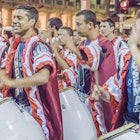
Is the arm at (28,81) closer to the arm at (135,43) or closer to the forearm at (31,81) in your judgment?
the forearm at (31,81)

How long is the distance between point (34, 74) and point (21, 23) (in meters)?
0.58

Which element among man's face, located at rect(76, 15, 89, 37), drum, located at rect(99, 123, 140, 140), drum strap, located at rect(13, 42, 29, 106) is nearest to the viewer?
drum, located at rect(99, 123, 140, 140)

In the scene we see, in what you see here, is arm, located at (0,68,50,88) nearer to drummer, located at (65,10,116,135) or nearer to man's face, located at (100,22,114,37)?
drummer, located at (65,10,116,135)

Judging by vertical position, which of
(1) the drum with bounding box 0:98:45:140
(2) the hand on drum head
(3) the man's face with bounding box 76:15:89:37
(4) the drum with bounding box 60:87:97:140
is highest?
(3) the man's face with bounding box 76:15:89:37

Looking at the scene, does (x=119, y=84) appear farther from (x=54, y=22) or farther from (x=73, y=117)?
(x=54, y=22)

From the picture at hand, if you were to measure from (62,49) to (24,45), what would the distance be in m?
3.09

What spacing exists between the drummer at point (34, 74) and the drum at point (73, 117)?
0.26 m

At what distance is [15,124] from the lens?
11.0ft

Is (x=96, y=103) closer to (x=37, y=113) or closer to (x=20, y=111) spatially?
(x=37, y=113)

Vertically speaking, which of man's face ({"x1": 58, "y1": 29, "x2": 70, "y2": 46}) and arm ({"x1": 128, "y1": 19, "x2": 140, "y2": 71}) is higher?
arm ({"x1": 128, "y1": 19, "x2": 140, "y2": 71})

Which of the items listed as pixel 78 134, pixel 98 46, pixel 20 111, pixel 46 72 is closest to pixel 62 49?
pixel 98 46

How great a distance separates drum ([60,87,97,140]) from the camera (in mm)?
4547

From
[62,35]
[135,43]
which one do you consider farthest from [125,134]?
[62,35]

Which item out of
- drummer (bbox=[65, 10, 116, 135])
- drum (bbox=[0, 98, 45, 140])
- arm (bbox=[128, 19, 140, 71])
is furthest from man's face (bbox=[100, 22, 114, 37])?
arm (bbox=[128, 19, 140, 71])
